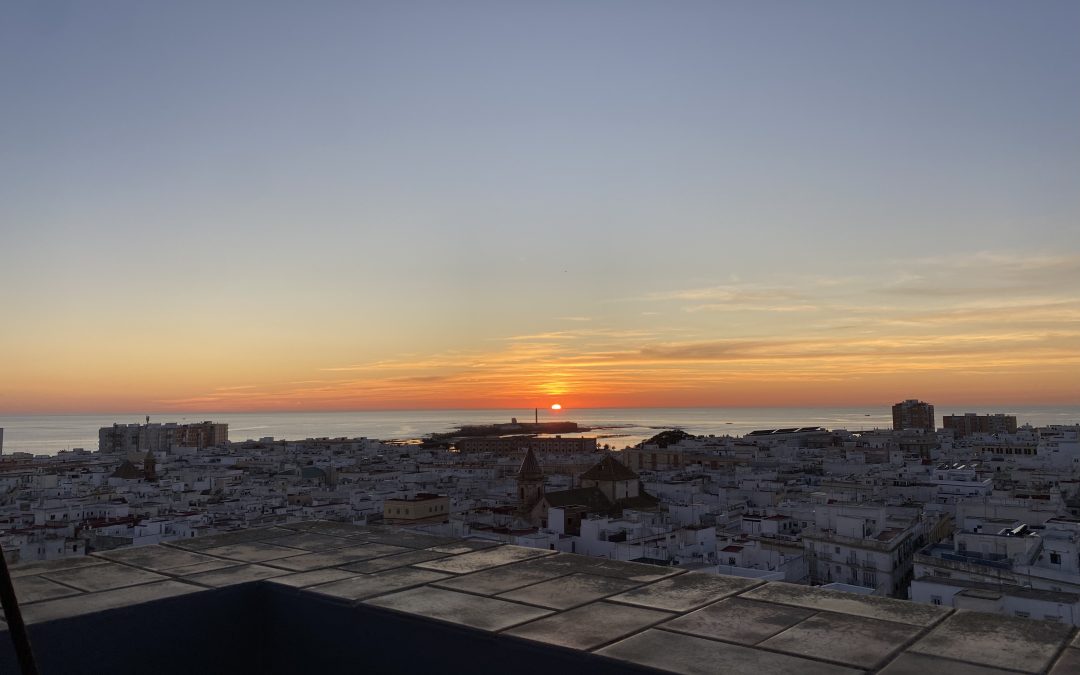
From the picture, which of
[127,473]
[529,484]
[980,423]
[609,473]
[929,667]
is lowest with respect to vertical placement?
[127,473]

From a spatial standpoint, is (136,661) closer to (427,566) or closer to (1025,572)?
(427,566)

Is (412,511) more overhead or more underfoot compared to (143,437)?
more underfoot

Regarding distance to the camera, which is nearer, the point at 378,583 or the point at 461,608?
the point at 461,608

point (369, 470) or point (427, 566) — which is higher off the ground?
point (427, 566)

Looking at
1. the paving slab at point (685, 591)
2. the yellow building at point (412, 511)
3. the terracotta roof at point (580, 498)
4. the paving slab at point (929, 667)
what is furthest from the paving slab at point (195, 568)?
the terracotta roof at point (580, 498)

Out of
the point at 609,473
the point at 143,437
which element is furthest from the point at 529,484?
the point at 143,437

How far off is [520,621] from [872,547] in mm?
22725

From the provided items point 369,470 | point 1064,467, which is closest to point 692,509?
point 1064,467

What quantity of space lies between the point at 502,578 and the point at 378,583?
42 centimetres

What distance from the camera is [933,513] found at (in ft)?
99.3

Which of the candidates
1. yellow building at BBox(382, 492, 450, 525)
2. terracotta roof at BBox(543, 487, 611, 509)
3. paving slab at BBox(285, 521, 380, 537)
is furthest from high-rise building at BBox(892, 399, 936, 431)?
paving slab at BBox(285, 521, 380, 537)

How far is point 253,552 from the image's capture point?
3244 mm

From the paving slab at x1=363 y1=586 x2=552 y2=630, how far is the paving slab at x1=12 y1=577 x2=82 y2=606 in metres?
1.05

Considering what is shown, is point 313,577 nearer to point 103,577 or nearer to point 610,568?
point 103,577
